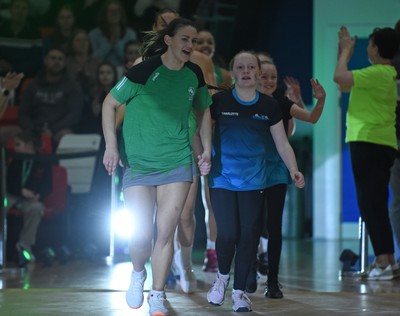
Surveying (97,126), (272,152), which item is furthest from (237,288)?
(97,126)

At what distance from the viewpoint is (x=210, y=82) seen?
647 cm

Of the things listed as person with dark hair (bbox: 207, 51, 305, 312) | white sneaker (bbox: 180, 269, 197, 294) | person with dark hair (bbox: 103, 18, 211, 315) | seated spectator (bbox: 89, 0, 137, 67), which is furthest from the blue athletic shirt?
seated spectator (bbox: 89, 0, 137, 67)

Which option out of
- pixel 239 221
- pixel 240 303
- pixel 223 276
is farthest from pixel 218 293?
pixel 239 221

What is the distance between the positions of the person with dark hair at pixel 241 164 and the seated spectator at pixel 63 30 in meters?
6.73

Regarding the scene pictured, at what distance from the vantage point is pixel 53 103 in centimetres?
1112

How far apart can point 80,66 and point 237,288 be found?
22.9 ft

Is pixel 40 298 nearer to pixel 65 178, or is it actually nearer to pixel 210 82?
pixel 210 82

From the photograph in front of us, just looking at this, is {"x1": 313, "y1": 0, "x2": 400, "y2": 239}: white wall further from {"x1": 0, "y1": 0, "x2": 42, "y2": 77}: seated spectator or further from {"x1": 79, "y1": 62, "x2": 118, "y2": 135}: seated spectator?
{"x1": 0, "y1": 0, "x2": 42, "y2": 77}: seated spectator

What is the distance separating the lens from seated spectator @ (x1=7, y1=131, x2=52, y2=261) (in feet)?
27.8

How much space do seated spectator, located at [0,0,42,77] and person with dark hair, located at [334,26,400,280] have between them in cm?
570

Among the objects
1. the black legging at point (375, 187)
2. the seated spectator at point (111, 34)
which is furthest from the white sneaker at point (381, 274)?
the seated spectator at point (111, 34)

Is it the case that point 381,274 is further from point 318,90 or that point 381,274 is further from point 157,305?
point 157,305

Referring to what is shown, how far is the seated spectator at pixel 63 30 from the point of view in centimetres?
1192

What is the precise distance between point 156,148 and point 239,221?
2.15 feet
